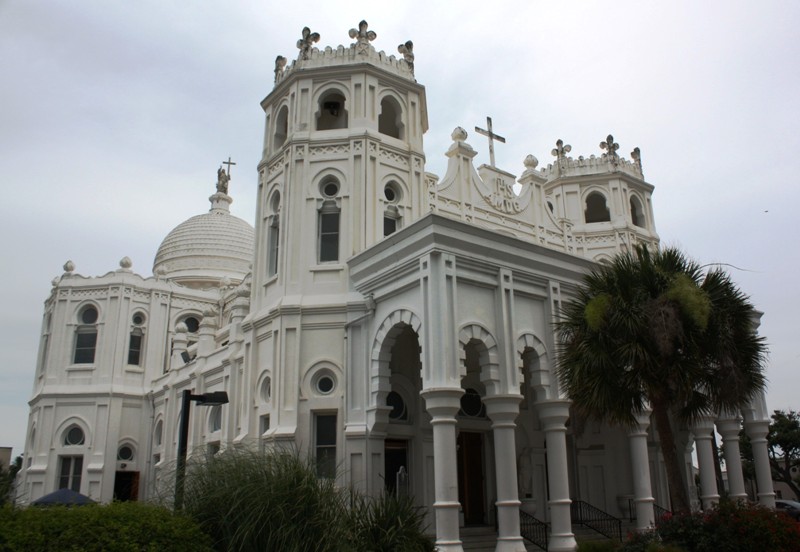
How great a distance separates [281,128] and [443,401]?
13861mm

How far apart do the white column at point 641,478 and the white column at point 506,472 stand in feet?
13.6

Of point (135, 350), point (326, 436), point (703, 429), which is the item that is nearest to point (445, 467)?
point (326, 436)

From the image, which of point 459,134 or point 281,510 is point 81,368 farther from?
point 281,510

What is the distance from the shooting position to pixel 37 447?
35562 millimetres

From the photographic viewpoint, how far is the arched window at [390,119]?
2614 centimetres

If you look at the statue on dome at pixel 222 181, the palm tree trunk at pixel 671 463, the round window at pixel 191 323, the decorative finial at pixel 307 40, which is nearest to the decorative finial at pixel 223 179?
the statue on dome at pixel 222 181

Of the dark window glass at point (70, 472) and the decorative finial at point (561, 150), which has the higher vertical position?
the decorative finial at point (561, 150)

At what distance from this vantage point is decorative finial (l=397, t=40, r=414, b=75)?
26.9m

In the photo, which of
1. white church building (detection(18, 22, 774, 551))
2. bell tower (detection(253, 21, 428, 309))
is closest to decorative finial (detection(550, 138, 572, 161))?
white church building (detection(18, 22, 774, 551))

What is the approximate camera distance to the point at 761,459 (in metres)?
26.9

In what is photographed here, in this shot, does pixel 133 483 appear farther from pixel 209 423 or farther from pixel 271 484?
pixel 271 484

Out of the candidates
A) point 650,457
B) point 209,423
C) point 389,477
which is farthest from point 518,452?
point 209,423

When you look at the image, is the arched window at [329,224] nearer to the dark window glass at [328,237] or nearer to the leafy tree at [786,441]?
the dark window glass at [328,237]

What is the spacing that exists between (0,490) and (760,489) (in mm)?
23760
